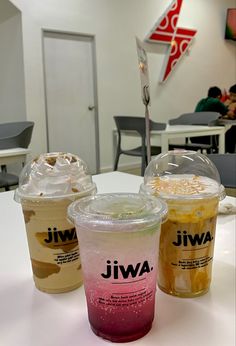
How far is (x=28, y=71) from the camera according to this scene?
4688 mm

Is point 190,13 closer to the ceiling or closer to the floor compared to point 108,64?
closer to the ceiling

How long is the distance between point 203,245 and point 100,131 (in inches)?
197

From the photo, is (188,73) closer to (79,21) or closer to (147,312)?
(79,21)

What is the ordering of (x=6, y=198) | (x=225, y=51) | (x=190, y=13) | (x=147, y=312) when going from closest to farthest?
(x=147, y=312), (x=6, y=198), (x=190, y=13), (x=225, y=51)

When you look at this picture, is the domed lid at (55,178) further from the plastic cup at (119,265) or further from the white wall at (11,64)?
the white wall at (11,64)

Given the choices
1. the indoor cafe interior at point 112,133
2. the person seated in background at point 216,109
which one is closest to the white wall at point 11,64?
the indoor cafe interior at point 112,133

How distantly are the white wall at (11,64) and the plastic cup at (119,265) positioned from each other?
4545 mm

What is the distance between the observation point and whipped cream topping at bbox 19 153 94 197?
0.57 metres

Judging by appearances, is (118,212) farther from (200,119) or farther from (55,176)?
(200,119)

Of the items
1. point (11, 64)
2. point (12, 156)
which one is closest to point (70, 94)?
point (11, 64)

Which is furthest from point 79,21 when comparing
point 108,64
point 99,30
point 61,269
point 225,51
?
point 61,269

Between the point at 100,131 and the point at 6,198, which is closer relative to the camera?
the point at 6,198

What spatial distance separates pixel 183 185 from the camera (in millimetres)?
600

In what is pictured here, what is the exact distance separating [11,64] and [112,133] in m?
1.59
